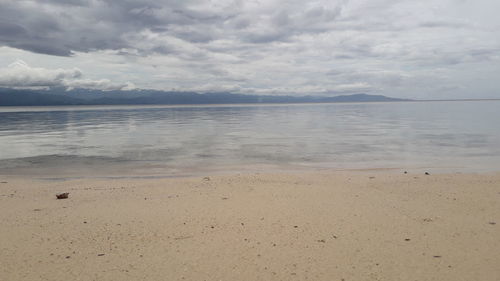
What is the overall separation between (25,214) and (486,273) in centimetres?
1014

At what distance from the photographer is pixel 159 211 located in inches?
372

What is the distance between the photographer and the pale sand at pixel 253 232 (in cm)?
622

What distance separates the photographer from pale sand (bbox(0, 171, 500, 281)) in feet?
20.4

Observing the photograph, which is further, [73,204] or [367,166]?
[367,166]

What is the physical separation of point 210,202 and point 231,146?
15.3m

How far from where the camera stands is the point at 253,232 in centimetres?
793

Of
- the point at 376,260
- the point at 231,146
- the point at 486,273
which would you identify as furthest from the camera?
the point at 231,146

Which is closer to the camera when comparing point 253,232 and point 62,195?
point 253,232

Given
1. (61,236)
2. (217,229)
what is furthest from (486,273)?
(61,236)

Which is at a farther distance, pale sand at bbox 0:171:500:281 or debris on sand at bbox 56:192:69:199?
debris on sand at bbox 56:192:69:199

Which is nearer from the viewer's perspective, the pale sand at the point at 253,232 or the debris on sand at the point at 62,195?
the pale sand at the point at 253,232

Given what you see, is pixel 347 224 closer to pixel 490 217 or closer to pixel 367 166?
pixel 490 217

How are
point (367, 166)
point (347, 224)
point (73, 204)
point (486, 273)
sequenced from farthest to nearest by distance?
point (367, 166) < point (73, 204) < point (347, 224) < point (486, 273)

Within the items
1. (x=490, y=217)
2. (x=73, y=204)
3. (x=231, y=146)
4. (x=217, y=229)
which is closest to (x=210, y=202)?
(x=217, y=229)
